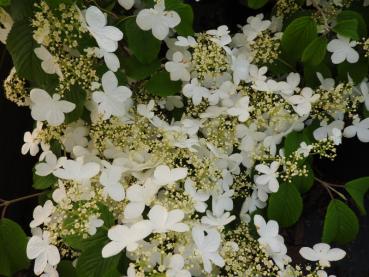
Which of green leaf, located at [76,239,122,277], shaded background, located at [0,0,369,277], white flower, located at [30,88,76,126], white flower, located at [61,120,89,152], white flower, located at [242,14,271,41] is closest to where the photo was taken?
green leaf, located at [76,239,122,277]

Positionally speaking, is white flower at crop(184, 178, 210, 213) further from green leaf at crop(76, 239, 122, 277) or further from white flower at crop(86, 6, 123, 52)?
white flower at crop(86, 6, 123, 52)

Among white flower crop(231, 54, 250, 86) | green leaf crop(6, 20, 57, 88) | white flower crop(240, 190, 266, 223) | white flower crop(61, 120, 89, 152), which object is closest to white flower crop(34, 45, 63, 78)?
green leaf crop(6, 20, 57, 88)

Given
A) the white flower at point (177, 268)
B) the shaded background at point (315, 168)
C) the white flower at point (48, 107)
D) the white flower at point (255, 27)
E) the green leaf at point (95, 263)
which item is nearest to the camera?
the white flower at point (177, 268)

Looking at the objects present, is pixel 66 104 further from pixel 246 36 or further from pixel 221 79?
pixel 246 36

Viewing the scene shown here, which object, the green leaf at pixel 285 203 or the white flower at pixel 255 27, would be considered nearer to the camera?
the green leaf at pixel 285 203

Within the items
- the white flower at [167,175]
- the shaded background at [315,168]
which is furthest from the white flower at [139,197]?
the shaded background at [315,168]

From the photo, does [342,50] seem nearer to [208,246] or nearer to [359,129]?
[359,129]

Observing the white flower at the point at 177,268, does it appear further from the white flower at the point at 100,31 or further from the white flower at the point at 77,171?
the white flower at the point at 100,31
